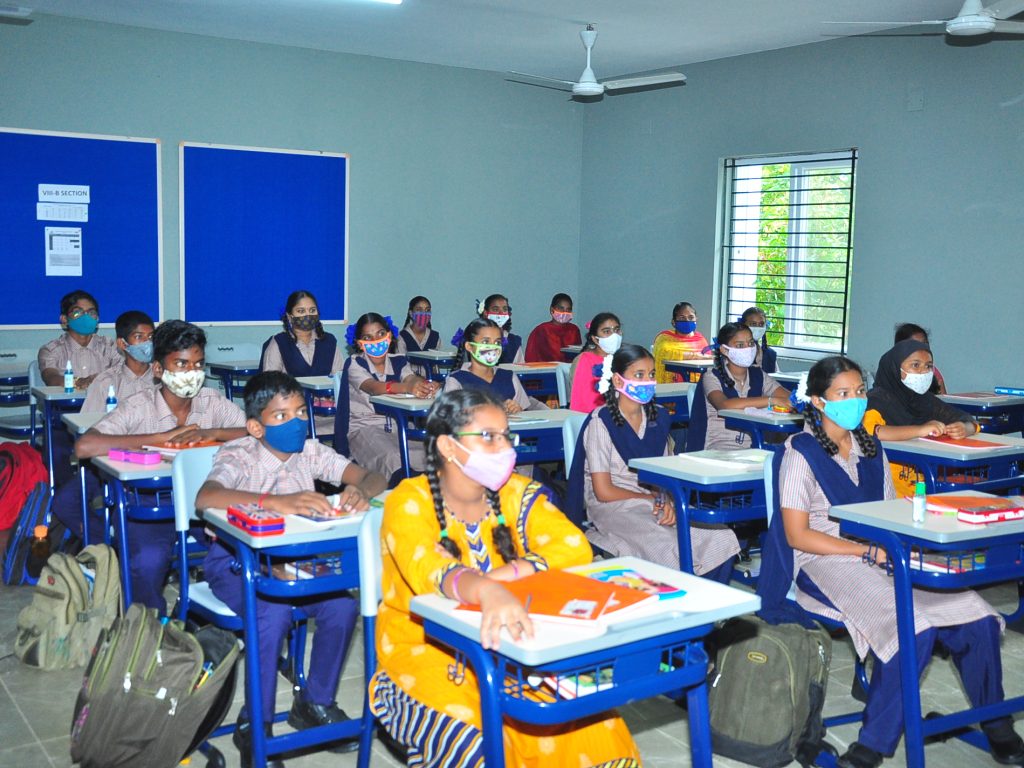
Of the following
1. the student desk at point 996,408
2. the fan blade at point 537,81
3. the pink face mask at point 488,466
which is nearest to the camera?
the pink face mask at point 488,466

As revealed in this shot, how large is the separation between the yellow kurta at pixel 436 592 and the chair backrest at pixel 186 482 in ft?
2.91

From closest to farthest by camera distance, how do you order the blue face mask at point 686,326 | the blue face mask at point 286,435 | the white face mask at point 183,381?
the blue face mask at point 286,435, the white face mask at point 183,381, the blue face mask at point 686,326

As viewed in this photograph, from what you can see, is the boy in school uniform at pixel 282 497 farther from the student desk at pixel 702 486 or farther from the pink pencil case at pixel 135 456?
the student desk at pixel 702 486

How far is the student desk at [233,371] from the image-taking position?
716 cm

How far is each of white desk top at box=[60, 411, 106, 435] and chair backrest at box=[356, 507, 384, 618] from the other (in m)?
1.83

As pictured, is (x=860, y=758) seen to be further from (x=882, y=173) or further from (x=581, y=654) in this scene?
(x=882, y=173)

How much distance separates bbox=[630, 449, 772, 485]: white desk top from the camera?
3367 mm

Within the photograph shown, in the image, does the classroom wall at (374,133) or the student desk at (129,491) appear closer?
the student desk at (129,491)

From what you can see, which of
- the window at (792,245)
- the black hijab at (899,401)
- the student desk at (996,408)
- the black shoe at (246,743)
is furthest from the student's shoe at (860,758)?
the window at (792,245)

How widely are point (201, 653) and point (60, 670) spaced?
44.8 inches

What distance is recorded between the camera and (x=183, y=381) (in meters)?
3.88

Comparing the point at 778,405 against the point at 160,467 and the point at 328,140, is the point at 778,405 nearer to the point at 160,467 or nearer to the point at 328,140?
the point at 160,467

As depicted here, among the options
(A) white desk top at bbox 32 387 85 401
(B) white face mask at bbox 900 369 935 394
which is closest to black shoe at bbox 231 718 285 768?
Result: (A) white desk top at bbox 32 387 85 401

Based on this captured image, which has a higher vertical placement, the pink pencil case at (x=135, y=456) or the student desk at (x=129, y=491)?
the pink pencil case at (x=135, y=456)
